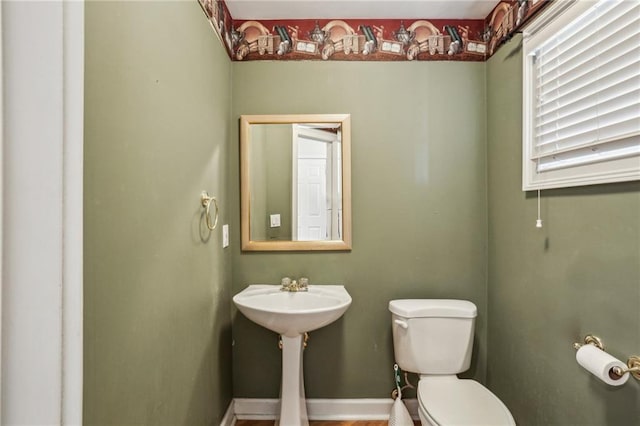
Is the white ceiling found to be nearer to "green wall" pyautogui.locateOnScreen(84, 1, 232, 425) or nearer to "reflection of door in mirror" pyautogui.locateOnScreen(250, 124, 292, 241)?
"green wall" pyautogui.locateOnScreen(84, 1, 232, 425)

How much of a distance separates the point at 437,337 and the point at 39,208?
66.6 inches

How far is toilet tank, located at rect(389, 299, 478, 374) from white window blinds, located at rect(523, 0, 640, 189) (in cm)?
75

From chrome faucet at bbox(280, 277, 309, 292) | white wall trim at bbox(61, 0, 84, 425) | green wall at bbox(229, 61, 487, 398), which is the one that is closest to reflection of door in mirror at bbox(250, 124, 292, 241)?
green wall at bbox(229, 61, 487, 398)

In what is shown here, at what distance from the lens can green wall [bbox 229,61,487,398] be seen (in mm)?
1867

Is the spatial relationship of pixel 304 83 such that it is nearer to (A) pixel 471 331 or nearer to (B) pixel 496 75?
(B) pixel 496 75

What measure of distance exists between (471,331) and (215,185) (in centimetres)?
152

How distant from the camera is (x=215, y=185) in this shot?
5.18 ft

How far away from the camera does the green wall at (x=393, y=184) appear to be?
1.87m

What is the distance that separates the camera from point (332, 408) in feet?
6.19

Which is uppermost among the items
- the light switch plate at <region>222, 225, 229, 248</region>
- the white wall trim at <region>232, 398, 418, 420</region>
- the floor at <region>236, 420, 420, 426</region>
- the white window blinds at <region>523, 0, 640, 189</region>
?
the white window blinds at <region>523, 0, 640, 189</region>

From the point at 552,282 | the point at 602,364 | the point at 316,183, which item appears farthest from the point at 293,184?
the point at 602,364

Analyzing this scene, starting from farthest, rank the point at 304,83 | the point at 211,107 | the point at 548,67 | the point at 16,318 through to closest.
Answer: the point at 304,83, the point at 211,107, the point at 548,67, the point at 16,318

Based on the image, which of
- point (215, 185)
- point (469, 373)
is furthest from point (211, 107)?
point (469, 373)

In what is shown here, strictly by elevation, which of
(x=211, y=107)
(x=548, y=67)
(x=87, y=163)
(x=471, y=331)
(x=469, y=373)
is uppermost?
(x=548, y=67)
